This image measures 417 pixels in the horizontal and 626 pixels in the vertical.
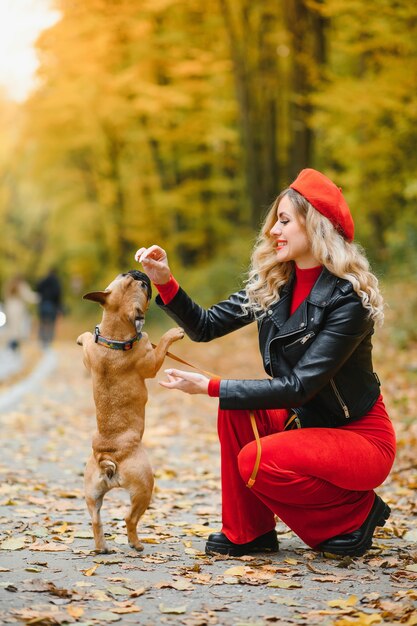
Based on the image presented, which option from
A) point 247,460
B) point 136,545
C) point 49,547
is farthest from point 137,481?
point 49,547

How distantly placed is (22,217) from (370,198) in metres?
33.9

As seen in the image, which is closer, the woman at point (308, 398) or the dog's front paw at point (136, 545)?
the woman at point (308, 398)

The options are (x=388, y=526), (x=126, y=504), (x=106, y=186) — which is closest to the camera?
(x=388, y=526)

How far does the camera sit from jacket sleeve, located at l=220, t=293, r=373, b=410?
13.2 feet

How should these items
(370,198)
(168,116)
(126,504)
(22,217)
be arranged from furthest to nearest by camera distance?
(22,217) → (168,116) → (370,198) → (126,504)

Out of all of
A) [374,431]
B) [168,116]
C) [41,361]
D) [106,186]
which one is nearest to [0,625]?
[374,431]

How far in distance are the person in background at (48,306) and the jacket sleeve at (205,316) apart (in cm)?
1969

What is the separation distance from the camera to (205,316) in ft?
15.6

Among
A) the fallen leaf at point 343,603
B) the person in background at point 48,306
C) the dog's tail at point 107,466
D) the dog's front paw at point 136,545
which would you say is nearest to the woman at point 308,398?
the dog's front paw at point 136,545

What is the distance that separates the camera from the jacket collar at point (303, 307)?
4223mm

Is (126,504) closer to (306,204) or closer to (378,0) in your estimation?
(306,204)

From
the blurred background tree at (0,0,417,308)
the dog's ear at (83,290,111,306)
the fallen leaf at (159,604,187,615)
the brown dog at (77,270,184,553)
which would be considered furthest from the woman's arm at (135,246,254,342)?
the blurred background tree at (0,0,417,308)

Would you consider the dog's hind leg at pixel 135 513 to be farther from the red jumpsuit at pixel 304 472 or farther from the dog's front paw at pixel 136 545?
the red jumpsuit at pixel 304 472

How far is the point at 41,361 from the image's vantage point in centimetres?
2036
